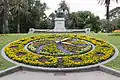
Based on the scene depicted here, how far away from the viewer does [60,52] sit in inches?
491

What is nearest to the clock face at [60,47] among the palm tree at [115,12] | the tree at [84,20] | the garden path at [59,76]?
the garden path at [59,76]

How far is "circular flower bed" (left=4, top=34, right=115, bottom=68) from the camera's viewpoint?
11.0 metres

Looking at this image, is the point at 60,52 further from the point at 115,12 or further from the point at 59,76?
the point at 115,12

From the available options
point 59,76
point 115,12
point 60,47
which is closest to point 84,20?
point 115,12

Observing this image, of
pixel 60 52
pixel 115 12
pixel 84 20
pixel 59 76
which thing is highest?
pixel 115 12

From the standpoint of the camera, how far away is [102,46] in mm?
13641

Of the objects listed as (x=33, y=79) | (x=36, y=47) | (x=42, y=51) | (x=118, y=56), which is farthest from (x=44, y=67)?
(x=118, y=56)

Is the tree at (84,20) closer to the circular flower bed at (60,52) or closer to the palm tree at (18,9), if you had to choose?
the palm tree at (18,9)

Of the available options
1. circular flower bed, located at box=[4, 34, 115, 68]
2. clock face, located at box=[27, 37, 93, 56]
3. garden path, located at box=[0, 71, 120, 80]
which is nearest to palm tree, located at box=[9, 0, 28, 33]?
circular flower bed, located at box=[4, 34, 115, 68]

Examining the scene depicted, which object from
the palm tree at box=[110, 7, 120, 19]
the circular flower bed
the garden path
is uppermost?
the palm tree at box=[110, 7, 120, 19]

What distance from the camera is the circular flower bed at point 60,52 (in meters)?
11.0

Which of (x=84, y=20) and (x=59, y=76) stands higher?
(x=84, y=20)

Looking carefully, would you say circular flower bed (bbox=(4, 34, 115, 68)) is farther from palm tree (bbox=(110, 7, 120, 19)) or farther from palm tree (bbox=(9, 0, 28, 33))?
palm tree (bbox=(110, 7, 120, 19))

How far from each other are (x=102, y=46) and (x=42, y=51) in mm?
3543
